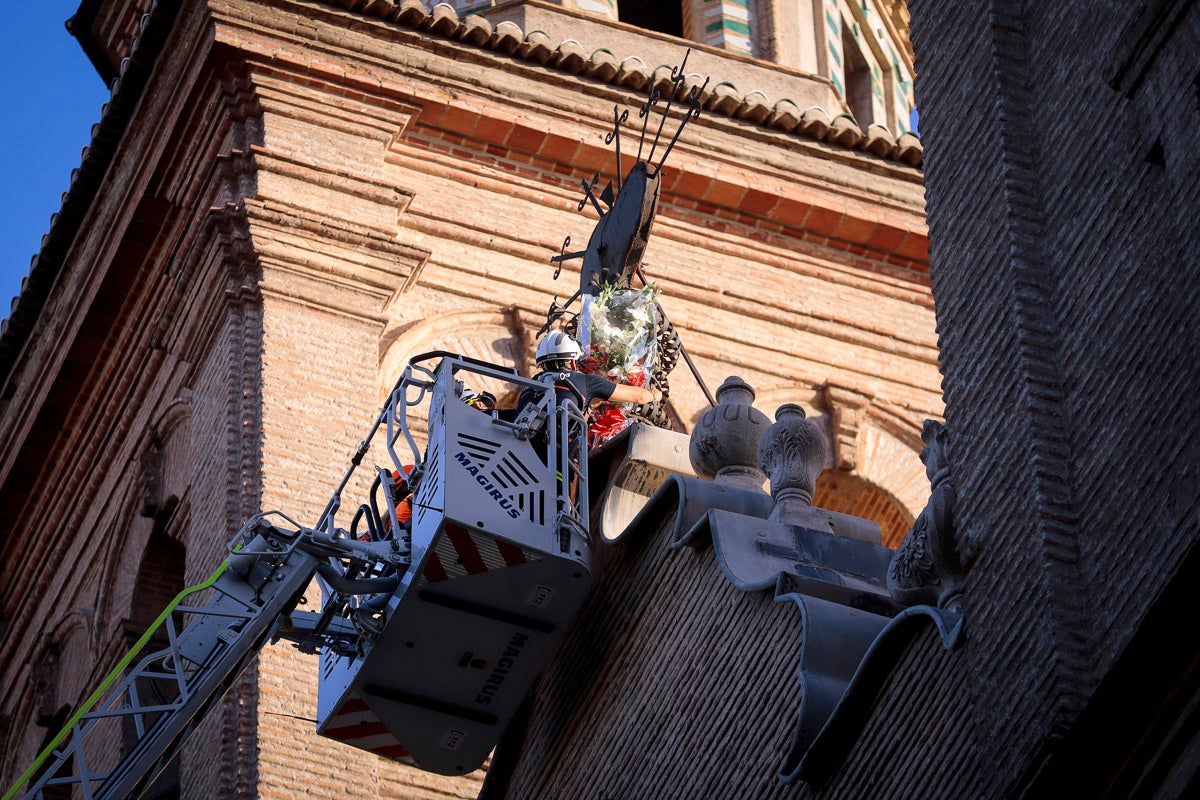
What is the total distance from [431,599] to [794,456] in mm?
1607

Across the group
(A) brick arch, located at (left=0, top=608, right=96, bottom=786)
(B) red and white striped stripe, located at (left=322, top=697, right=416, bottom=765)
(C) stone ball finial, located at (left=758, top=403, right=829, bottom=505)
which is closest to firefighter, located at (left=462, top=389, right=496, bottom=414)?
(B) red and white striped stripe, located at (left=322, top=697, right=416, bottom=765)

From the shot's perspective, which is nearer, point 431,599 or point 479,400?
point 431,599

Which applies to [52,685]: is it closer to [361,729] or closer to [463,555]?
[361,729]

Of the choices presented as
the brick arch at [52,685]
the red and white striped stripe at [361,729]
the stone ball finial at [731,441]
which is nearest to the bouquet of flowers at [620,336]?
the stone ball finial at [731,441]

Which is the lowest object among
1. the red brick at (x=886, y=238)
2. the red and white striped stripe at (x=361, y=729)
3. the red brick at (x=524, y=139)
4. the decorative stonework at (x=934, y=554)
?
the red and white striped stripe at (x=361, y=729)

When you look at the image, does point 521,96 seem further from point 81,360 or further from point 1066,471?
point 1066,471

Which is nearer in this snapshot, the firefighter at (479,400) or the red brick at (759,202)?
the firefighter at (479,400)

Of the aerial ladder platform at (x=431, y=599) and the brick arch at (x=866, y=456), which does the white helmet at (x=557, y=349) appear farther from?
the brick arch at (x=866, y=456)

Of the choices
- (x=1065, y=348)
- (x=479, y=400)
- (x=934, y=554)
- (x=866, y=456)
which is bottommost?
(x=934, y=554)

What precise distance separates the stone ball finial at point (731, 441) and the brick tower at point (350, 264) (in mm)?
5882

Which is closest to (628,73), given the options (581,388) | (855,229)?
(855,229)

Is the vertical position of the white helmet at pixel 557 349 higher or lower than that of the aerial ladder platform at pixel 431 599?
higher

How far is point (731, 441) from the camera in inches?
507

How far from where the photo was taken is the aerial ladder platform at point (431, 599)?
1223 cm
